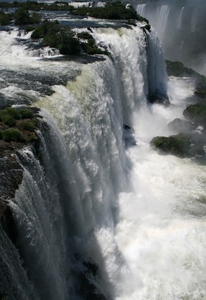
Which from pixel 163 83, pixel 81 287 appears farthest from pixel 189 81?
pixel 81 287

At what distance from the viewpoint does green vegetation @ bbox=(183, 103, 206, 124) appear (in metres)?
29.4

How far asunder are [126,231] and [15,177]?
28.1 ft

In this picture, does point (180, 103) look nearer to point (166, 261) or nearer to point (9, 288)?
point (166, 261)

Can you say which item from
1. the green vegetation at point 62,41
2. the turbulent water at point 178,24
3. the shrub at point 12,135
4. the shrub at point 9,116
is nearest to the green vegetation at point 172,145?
the green vegetation at point 62,41

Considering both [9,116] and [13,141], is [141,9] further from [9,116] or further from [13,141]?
[13,141]

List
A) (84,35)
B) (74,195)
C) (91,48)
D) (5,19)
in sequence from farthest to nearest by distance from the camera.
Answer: (5,19)
(84,35)
(91,48)
(74,195)

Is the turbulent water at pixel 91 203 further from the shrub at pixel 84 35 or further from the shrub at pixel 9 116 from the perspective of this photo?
the shrub at pixel 84 35

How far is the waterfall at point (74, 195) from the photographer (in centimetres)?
978

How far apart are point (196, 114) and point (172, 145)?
6.58 m

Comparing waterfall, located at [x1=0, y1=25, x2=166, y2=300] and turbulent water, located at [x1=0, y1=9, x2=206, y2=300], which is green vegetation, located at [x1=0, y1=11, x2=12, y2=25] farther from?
waterfall, located at [x1=0, y1=25, x2=166, y2=300]

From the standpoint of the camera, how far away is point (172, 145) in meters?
24.7

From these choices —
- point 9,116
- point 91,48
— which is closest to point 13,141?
point 9,116

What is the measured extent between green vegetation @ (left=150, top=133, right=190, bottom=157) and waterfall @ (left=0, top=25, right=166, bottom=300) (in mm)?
3068

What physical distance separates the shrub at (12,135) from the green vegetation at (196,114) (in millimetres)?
20718
